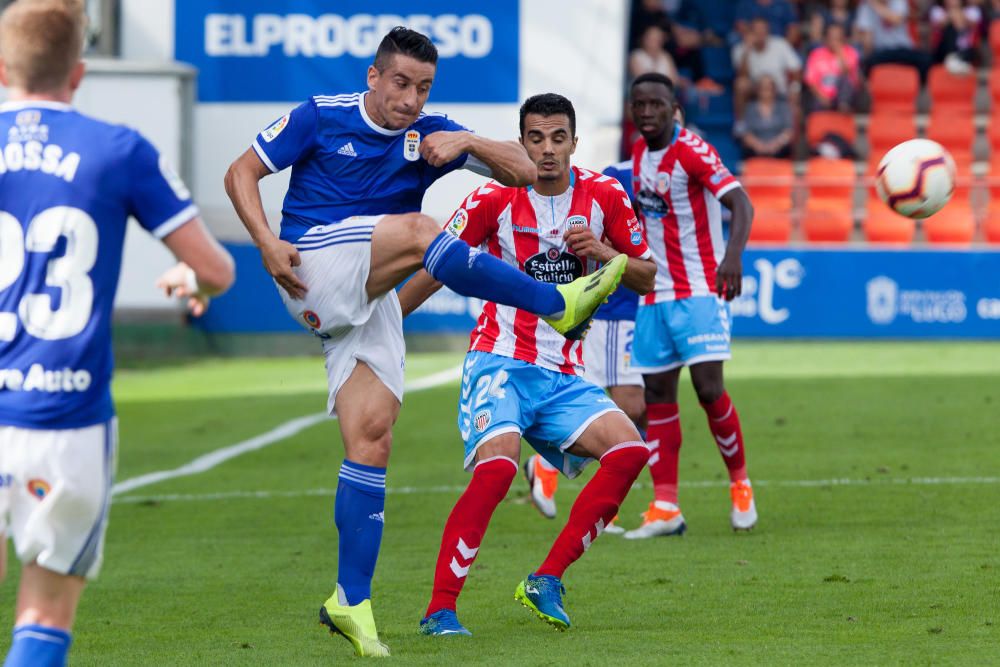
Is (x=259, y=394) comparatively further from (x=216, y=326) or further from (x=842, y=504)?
(x=842, y=504)

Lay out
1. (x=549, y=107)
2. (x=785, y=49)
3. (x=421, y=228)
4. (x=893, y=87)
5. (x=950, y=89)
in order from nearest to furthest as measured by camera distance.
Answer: (x=421, y=228), (x=549, y=107), (x=785, y=49), (x=893, y=87), (x=950, y=89)

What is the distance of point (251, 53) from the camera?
19.1 m

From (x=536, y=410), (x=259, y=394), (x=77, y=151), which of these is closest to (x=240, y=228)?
(x=259, y=394)

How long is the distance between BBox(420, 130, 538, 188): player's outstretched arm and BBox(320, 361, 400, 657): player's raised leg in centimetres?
73

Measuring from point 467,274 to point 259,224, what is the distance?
69 centimetres

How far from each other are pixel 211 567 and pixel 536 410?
2.08m

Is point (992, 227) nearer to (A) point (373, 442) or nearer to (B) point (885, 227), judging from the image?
(B) point (885, 227)

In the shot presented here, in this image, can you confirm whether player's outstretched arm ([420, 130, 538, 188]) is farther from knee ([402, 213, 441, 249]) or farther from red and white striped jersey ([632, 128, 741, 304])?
red and white striped jersey ([632, 128, 741, 304])

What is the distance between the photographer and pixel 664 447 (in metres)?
8.05

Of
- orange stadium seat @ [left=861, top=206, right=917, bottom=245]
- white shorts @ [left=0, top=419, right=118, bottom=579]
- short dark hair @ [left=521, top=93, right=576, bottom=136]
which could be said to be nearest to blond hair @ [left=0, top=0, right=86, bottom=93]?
white shorts @ [left=0, top=419, right=118, bottom=579]

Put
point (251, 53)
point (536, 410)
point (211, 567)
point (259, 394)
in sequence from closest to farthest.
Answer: point (536, 410) → point (211, 567) → point (259, 394) → point (251, 53)

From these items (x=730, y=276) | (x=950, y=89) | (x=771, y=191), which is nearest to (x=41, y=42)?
(x=730, y=276)

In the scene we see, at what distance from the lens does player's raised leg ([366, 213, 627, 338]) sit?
5129mm

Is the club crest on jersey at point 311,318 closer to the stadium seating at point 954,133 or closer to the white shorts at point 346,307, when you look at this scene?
the white shorts at point 346,307
